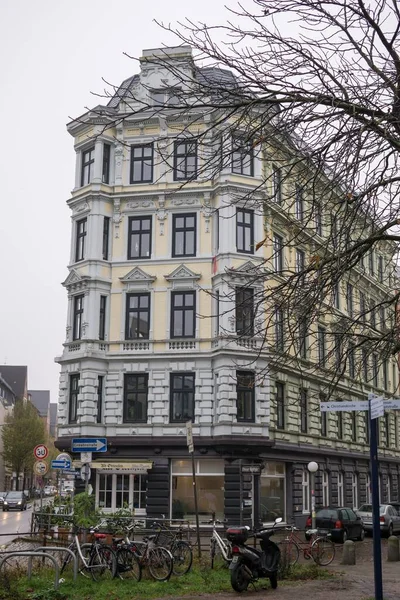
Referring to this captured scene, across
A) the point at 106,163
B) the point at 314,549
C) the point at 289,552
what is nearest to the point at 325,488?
the point at 106,163

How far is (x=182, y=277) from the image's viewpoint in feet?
120

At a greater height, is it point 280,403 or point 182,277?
point 182,277

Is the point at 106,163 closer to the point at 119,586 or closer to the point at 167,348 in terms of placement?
the point at 167,348

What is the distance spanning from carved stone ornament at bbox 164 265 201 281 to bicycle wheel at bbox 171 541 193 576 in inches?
781

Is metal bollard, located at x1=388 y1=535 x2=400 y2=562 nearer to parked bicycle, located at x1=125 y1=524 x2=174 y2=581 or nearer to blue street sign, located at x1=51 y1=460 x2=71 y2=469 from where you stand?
parked bicycle, located at x1=125 y1=524 x2=174 y2=581

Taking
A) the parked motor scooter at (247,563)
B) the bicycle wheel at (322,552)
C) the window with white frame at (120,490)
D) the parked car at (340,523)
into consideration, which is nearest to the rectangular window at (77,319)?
the window with white frame at (120,490)

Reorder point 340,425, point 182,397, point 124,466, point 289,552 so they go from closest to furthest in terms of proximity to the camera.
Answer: point 289,552 → point 124,466 → point 182,397 → point 340,425

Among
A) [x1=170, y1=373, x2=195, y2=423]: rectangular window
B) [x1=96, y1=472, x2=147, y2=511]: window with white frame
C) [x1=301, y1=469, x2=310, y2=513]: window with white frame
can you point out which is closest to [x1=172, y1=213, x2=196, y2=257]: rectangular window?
[x1=170, y1=373, x2=195, y2=423]: rectangular window

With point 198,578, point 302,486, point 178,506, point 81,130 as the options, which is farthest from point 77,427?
point 198,578

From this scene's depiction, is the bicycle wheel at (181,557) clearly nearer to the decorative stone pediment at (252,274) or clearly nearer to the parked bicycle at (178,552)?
the parked bicycle at (178,552)

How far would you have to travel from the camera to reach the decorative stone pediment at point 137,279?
3681cm

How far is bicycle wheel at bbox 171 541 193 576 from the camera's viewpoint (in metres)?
16.7

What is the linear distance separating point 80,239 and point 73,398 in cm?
773

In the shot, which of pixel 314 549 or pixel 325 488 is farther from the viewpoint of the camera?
pixel 325 488
